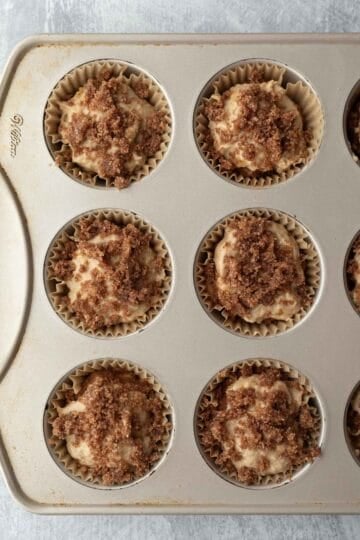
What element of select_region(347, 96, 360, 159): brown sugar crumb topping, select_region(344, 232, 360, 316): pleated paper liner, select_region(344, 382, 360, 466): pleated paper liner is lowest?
select_region(344, 382, 360, 466): pleated paper liner

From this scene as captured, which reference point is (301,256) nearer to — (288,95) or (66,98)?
(288,95)

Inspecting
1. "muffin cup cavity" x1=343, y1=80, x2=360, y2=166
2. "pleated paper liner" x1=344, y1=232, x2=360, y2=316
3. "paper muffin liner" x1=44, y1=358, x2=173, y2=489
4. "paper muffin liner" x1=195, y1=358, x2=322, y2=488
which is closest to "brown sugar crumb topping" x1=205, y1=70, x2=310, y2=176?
"muffin cup cavity" x1=343, y1=80, x2=360, y2=166

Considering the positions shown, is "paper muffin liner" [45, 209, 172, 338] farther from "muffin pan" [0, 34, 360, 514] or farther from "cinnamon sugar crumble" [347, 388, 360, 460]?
"cinnamon sugar crumble" [347, 388, 360, 460]

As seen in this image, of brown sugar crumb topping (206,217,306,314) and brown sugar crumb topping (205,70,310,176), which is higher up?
brown sugar crumb topping (205,70,310,176)

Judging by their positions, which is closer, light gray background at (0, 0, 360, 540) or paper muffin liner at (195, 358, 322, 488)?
paper muffin liner at (195, 358, 322, 488)

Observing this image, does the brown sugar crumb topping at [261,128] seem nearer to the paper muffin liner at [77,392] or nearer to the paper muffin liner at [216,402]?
the paper muffin liner at [216,402]

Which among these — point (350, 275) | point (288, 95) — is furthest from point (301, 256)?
point (288, 95)

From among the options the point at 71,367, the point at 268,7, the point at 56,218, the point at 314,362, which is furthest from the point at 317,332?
the point at 268,7
